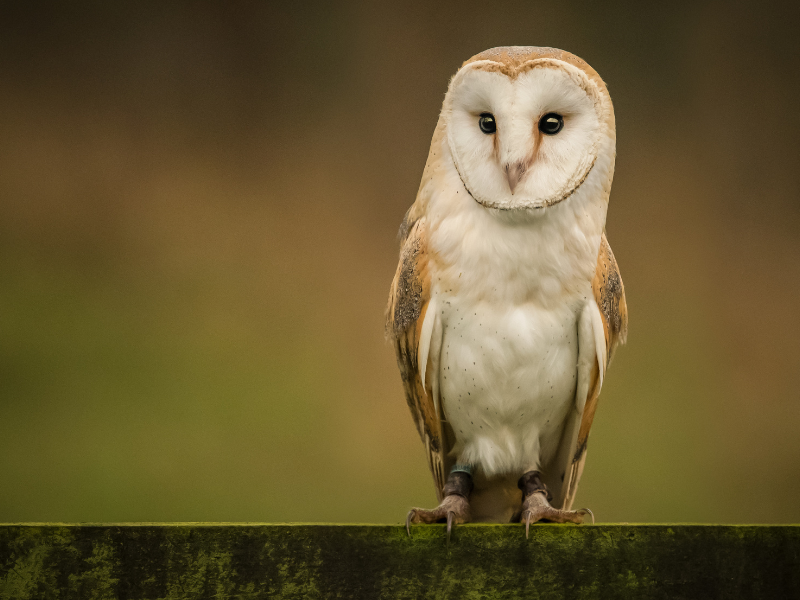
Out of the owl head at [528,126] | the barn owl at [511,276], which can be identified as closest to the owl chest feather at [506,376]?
the barn owl at [511,276]

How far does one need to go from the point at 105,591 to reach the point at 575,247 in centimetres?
83

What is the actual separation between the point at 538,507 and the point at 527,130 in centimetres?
56

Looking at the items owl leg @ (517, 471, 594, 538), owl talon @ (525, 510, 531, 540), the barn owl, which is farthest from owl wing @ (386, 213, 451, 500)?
owl talon @ (525, 510, 531, 540)

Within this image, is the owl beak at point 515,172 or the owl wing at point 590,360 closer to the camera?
the owl beak at point 515,172

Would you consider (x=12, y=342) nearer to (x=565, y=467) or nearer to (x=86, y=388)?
(x=86, y=388)

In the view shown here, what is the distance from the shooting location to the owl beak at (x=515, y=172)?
1229 mm

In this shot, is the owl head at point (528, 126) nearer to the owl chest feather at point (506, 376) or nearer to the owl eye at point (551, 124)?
the owl eye at point (551, 124)

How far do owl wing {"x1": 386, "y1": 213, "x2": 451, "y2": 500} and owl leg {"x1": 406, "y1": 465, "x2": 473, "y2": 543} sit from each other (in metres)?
→ 0.05

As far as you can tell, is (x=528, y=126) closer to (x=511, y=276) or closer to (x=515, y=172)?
(x=515, y=172)

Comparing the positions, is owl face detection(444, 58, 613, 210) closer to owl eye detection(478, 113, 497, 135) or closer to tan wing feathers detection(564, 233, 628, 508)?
owl eye detection(478, 113, 497, 135)

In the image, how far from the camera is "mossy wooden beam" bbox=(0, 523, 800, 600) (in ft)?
3.80

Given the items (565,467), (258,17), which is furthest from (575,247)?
(258,17)

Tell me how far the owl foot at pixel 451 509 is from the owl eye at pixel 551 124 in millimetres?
573

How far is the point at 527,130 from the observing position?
1.23 m
